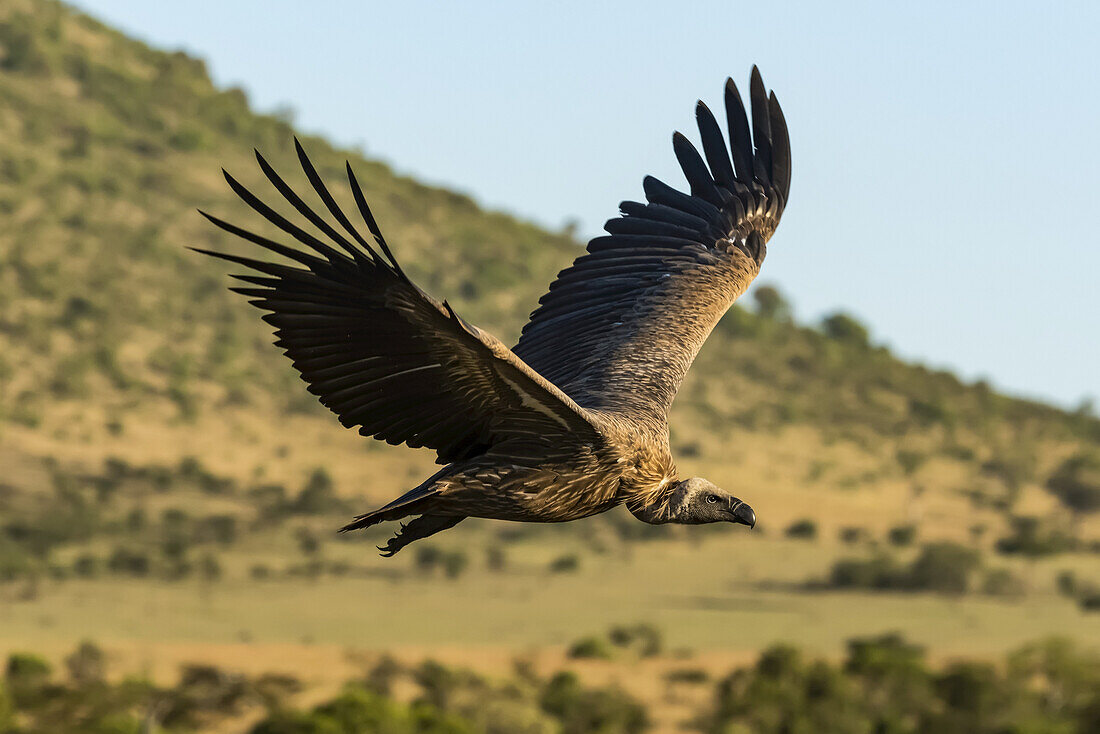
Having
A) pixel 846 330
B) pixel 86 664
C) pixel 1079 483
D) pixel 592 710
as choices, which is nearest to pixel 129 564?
pixel 86 664

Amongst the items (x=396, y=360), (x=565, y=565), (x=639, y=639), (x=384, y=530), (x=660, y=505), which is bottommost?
(x=639, y=639)

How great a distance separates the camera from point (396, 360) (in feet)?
37.5

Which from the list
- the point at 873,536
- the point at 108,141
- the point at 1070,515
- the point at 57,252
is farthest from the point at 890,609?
the point at 108,141

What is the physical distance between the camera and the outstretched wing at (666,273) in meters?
14.8

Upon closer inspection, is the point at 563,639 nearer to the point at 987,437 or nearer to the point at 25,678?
the point at 25,678

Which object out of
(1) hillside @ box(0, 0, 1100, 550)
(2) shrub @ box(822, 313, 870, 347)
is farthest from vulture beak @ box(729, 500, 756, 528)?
(2) shrub @ box(822, 313, 870, 347)

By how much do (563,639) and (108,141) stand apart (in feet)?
215

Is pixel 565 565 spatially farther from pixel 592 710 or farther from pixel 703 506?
pixel 703 506

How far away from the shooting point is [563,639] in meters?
78.8

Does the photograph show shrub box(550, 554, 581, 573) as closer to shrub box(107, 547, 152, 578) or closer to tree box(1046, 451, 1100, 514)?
shrub box(107, 547, 152, 578)

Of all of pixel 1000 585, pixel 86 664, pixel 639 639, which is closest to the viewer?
pixel 86 664

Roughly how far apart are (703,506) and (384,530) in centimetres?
8226

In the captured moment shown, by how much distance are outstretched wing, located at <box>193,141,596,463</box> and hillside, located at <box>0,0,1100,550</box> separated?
86825mm

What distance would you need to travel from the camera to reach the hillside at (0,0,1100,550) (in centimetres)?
10188
